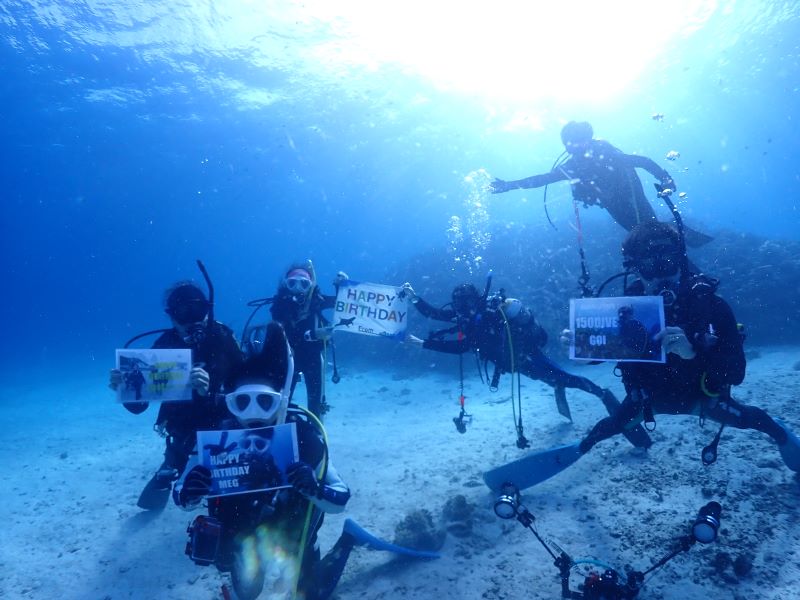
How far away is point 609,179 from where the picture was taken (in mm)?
7930

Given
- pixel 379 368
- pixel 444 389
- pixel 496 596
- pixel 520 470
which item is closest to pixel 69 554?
pixel 496 596

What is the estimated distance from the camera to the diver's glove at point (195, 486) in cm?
309

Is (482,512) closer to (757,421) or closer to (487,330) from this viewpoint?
(487,330)

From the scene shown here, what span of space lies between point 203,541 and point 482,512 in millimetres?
4128

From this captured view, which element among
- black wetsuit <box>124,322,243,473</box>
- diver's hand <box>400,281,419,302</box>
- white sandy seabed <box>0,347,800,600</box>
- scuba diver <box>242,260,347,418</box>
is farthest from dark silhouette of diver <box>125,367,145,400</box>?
diver's hand <box>400,281,419,302</box>

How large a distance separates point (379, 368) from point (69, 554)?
13.3 m

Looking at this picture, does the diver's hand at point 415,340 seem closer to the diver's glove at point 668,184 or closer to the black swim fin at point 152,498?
the diver's glove at point 668,184

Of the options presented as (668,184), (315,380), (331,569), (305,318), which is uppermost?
(668,184)

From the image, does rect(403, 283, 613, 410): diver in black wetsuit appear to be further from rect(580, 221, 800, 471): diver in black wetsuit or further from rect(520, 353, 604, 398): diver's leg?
rect(580, 221, 800, 471): diver in black wetsuit

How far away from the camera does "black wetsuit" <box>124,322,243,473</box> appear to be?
5.05 m

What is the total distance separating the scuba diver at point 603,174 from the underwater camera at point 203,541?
731 cm

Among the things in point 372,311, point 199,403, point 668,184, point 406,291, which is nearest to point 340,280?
point 372,311

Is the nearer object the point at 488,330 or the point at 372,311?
the point at 372,311

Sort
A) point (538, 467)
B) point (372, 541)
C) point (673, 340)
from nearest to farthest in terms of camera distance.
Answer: point (673, 340)
point (372, 541)
point (538, 467)
